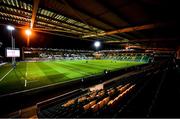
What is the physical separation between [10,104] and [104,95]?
4569 millimetres

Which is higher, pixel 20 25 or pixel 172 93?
pixel 20 25

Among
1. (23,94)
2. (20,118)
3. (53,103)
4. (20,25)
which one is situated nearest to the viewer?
(20,118)

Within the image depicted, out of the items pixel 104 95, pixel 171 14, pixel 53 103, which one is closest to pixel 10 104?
pixel 53 103

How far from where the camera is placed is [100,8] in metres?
4.69

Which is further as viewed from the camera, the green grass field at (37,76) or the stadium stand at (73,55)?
the stadium stand at (73,55)

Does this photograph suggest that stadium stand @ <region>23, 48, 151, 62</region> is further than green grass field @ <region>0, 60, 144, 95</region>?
Yes

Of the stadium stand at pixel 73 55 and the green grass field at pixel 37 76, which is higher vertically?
the stadium stand at pixel 73 55

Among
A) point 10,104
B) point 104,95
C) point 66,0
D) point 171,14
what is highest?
point 66,0

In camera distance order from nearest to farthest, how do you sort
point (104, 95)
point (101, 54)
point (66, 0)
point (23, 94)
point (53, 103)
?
1. point (66, 0)
2. point (53, 103)
3. point (104, 95)
4. point (23, 94)
5. point (101, 54)

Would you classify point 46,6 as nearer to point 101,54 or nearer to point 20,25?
point 20,25

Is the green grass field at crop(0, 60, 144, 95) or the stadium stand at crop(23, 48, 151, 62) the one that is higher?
the stadium stand at crop(23, 48, 151, 62)

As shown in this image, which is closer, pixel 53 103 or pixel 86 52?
pixel 53 103

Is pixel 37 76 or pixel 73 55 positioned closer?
pixel 37 76

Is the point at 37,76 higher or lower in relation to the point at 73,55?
lower
